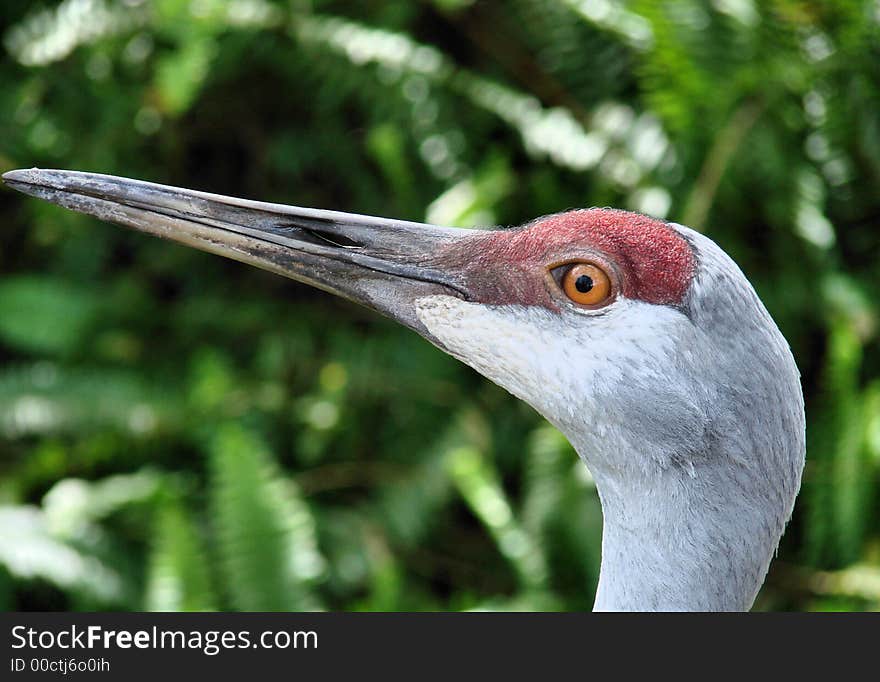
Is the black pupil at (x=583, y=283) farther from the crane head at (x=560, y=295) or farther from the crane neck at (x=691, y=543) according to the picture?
the crane neck at (x=691, y=543)

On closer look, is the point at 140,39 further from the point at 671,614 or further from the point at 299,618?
the point at 671,614

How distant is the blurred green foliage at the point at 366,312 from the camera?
3777 millimetres

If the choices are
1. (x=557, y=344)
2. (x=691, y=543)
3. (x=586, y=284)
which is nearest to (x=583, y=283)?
(x=586, y=284)

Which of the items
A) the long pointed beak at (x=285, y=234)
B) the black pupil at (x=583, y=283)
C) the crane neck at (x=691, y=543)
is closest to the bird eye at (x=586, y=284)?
the black pupil at (x=583, y=283)

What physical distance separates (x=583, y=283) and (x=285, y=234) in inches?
22.3

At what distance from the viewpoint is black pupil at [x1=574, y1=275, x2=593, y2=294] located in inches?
70.4

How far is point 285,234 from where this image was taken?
1.92 meters

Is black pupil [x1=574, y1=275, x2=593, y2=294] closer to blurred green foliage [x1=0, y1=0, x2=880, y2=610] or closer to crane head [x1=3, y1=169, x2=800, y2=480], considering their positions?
crane head [x1=3, y1=169, x2=800, y2=480]

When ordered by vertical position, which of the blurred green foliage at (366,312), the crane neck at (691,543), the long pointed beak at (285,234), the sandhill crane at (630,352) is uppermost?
the blurred green foliage at (366,312)

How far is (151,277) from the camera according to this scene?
→ 15.6 feet

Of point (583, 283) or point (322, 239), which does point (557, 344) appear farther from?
point (322, 239)

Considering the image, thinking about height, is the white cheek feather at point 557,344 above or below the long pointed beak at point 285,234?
below

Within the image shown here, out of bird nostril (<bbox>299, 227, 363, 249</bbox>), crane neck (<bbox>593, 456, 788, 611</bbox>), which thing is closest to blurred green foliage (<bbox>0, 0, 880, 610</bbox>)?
bird nostril (<bbox>299, 227, 363, 249</bbox>)

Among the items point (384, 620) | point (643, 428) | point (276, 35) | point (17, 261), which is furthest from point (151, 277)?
point (643, 428)
